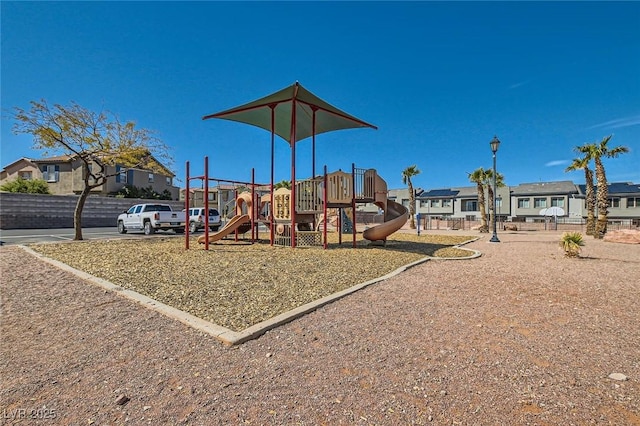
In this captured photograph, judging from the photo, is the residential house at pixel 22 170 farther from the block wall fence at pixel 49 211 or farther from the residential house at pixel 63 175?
the block wall fence at pixel 49 211

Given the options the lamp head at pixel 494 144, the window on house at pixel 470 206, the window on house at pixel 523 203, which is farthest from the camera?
the window on house at pixel 470 206

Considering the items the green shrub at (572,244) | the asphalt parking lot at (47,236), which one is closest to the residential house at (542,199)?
the green shrub at (572,244)

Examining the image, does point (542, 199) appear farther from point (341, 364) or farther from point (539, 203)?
point (341, 364)

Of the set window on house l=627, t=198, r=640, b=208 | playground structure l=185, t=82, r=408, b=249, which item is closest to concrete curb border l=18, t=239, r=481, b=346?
playground structure l=185, t=82, r=408, b=249

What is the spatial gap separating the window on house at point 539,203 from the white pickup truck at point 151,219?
45520mm

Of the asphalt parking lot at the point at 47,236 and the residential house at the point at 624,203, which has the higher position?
the residential house at the point at 624,203

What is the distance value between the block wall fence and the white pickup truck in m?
8.08

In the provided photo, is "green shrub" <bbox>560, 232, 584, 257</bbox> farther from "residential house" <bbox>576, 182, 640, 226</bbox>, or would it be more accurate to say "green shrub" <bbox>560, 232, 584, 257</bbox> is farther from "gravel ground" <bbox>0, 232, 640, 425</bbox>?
"residential house" <bbox>576, 182, 640, 226</bbox>

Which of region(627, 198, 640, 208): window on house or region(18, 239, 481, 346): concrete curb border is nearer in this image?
region(18, 239, 481, 346): concrete curb border

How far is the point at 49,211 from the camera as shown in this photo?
22.3 meters

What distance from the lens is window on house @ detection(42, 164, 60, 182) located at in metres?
32.5

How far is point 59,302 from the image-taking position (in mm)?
4473

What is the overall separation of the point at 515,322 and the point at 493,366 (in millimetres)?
1429

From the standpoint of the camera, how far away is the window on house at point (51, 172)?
32.5 m
